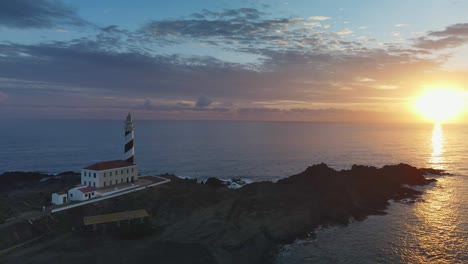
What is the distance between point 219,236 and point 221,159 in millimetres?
67419

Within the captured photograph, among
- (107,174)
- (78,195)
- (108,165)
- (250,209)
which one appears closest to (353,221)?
(250,209)

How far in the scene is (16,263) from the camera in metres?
28.5

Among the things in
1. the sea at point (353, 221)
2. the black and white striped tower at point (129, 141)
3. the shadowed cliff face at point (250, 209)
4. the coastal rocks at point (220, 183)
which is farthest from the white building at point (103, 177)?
the sea at point (353, 221)

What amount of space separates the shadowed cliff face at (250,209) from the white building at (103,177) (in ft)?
11.0

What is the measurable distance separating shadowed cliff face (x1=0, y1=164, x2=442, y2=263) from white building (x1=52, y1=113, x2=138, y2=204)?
3.35 m

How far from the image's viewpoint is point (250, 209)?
148 ft

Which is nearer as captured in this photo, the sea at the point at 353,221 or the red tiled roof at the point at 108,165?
the sea at the point at 353,221

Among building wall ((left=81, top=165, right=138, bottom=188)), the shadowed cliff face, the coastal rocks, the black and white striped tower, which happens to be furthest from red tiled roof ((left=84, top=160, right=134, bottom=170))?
the coastal rocks

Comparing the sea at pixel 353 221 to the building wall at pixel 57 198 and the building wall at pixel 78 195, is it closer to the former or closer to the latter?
the building wall at pixel 78 195

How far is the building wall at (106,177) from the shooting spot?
4700cm

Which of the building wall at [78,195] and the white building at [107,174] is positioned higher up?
the white building at [107,174]

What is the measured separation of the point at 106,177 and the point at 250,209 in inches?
841

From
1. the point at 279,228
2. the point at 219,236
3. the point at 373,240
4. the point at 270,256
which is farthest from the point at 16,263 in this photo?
the point at 373,240

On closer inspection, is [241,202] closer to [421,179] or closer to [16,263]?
[16,263]
